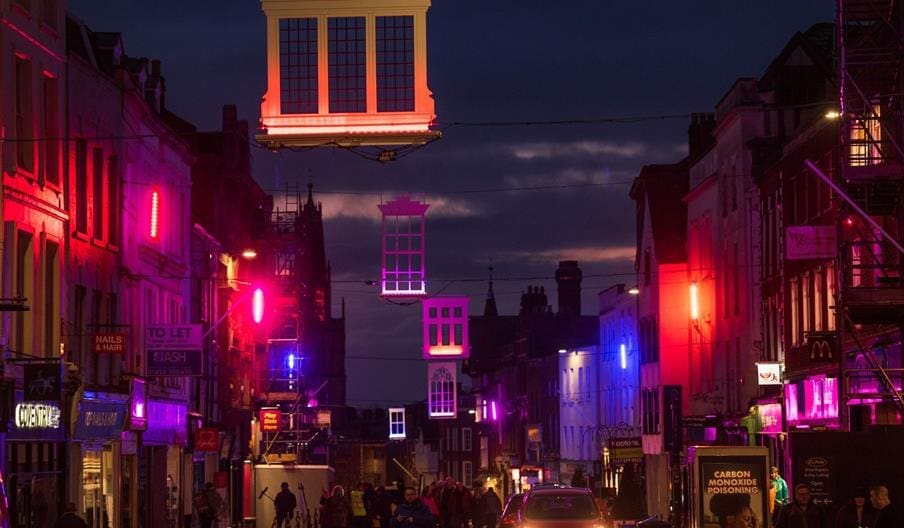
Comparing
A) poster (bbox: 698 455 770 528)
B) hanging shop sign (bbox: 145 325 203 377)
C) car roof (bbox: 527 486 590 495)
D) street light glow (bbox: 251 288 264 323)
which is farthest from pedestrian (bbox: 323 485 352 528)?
street light glow (bbox: 251 288 264 323)

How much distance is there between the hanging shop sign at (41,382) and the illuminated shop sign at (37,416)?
0.78 meters

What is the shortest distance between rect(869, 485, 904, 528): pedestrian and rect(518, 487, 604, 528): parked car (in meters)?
12.7

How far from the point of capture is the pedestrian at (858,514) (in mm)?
22312

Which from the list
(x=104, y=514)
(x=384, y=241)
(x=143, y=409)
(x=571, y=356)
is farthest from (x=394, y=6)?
(x=571, y=356)

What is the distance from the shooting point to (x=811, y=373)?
1842 inches

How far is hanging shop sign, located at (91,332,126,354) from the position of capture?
38.8 m

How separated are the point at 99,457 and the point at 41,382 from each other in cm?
→ 953

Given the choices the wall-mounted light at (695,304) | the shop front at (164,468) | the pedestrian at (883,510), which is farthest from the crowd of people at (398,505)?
the pedestrian at (883,510)

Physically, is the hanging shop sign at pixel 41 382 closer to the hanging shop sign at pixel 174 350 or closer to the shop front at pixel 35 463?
the shop front at pixel 35 463

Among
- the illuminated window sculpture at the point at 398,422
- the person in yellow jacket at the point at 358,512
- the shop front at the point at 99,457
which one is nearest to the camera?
the shop front at the point at 99,457

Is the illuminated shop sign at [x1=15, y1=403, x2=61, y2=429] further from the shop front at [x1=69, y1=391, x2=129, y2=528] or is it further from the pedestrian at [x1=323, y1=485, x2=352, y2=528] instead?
the pedestrian at [x1=323, y1=485, x2=352, y2=528]

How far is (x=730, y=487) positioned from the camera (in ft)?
115

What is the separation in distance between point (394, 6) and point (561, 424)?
7968 centimetres

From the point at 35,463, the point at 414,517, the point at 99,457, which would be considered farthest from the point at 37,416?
the point at 414,517
